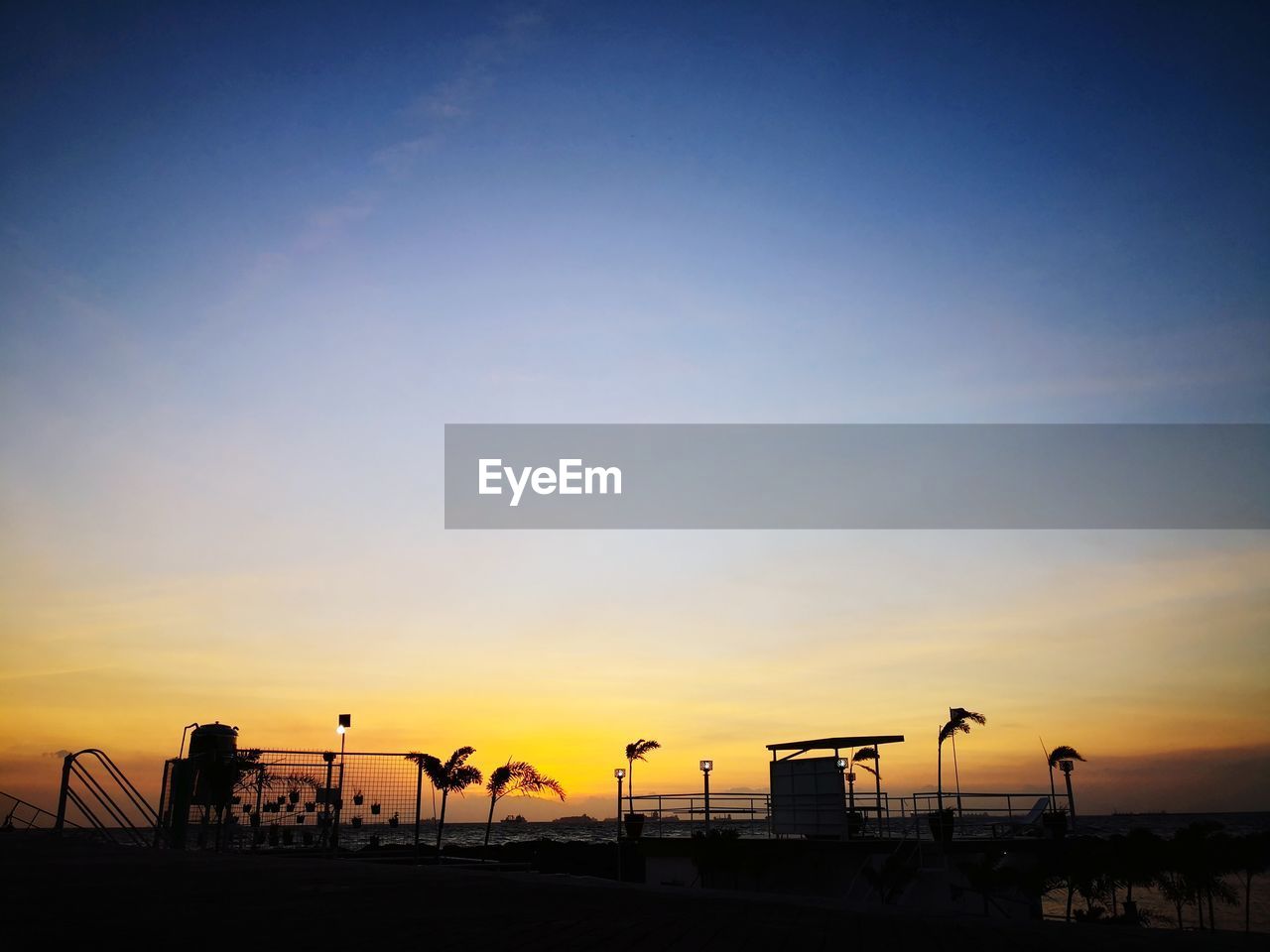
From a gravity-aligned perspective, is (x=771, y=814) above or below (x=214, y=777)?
below

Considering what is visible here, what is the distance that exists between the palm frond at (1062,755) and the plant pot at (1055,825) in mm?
10504

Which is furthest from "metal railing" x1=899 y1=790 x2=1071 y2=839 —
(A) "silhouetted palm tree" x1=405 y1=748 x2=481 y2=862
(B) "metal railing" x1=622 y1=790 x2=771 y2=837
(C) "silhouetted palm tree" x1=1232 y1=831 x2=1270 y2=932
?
(A) "silhouetted palm tree" x1=405 y1=748 x2=481 y2=862

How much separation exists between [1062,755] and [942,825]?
1548 centimetres

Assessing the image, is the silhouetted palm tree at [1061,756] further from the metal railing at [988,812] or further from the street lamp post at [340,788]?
the street lamp post at [340,788]

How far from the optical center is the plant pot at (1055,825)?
25188 millimetres

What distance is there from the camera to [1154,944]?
268 inches

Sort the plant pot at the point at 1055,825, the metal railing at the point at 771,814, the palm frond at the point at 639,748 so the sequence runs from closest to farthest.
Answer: the metal railing at the point at 771,814 → the plant pot at the point at 1055,825 → the palm frond at the point at 639,748

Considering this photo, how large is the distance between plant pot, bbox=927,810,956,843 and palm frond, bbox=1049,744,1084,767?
1373 centimetres

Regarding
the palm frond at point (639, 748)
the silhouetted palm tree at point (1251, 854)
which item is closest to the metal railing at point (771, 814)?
the palm frond at point (639, 748)

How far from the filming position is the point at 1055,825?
82.8ft

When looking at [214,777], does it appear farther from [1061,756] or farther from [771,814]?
[1061,756]

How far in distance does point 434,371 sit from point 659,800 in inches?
651

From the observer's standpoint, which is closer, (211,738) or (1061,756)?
(211,738)

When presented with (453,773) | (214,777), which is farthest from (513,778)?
(214,777)
